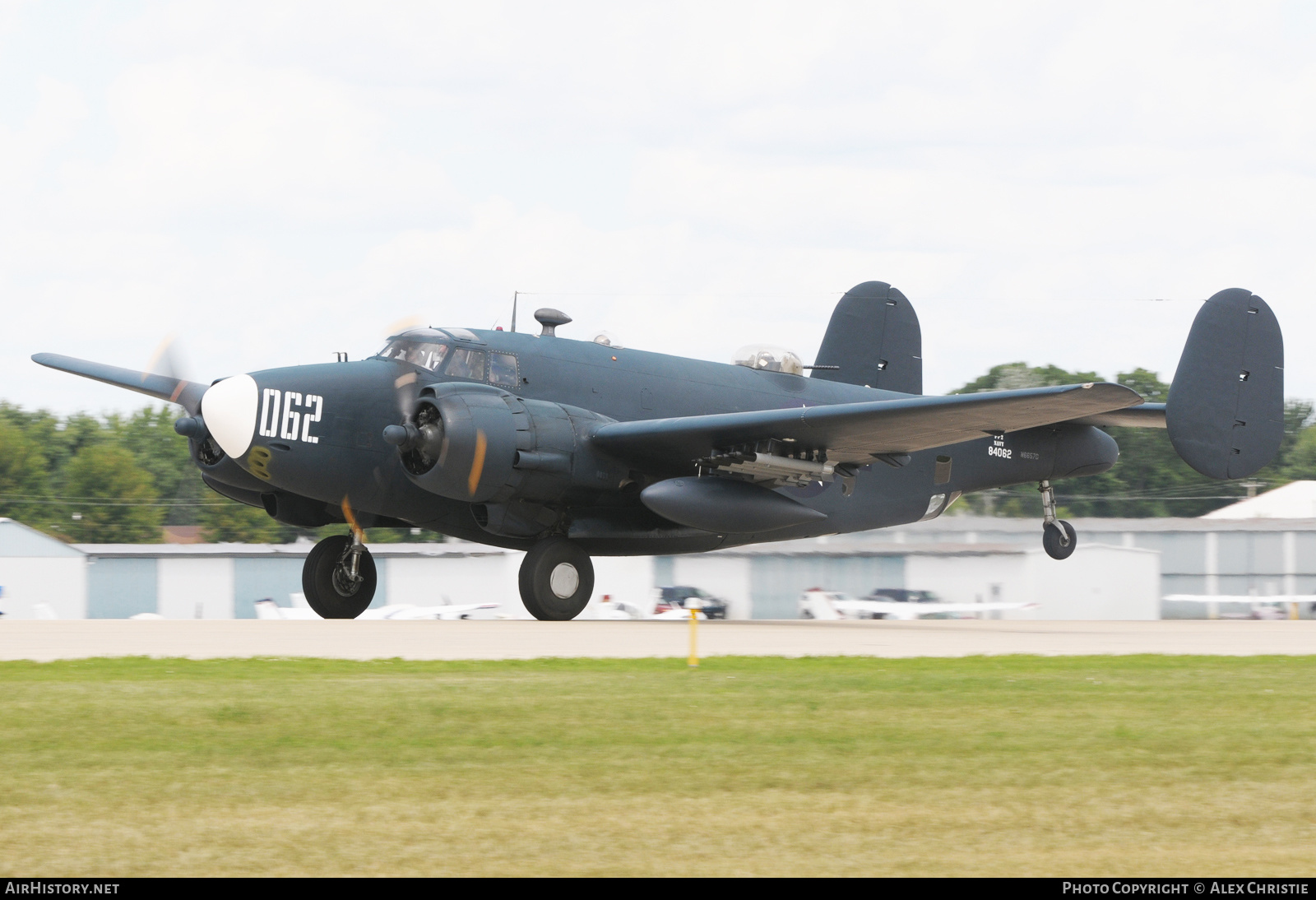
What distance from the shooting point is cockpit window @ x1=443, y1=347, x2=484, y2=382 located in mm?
22625

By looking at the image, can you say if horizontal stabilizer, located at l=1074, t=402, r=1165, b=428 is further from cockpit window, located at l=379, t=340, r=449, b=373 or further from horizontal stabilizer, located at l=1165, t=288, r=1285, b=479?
cockpit window, located at l=379, t=340, r=449, b=373

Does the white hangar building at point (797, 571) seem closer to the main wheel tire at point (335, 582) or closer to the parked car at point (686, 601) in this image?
the parked car at point (686, 601)

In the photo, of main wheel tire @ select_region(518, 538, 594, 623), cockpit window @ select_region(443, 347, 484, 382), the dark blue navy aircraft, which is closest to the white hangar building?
the dark blue navy aircraft

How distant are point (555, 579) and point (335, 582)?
4052 millimetres

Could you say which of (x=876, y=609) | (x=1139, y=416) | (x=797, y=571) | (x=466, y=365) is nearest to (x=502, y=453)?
(x=466, y=365)

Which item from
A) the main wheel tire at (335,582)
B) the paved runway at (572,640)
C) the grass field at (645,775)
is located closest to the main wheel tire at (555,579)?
the paved runway at (572,640)

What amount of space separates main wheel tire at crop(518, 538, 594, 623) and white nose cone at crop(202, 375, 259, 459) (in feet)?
15.1

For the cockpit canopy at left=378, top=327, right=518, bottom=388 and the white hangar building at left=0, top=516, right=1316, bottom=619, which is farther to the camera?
the white hangar building at left=0, top=516, right=1316, bottom=619

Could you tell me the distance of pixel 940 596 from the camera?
166ft

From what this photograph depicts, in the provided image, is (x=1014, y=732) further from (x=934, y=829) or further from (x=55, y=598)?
(x=55, y=598)
